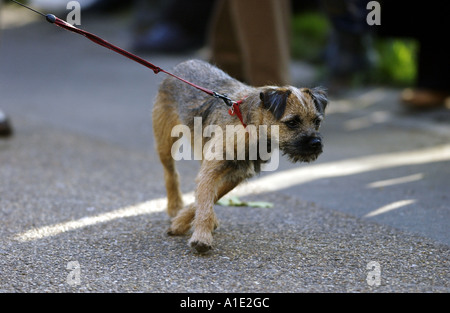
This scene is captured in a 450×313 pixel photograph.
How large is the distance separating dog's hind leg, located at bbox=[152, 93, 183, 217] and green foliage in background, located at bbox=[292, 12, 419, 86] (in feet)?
21.8

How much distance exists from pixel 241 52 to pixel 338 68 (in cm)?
300

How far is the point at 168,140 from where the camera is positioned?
498cm

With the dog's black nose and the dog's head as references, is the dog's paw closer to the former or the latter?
the dog's head

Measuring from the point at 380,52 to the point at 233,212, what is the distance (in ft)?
28.3

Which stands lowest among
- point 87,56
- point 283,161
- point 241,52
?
point 87,56

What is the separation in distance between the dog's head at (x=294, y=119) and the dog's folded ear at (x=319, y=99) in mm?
37

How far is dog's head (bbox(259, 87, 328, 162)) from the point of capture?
4.01m

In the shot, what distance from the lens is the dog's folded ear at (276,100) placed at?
401cm

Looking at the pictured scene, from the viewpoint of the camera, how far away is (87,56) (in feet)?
49.0

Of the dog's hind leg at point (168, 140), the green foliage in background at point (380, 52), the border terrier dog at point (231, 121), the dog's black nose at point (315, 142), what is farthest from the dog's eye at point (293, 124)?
the green foliage in background at point (380, 52)

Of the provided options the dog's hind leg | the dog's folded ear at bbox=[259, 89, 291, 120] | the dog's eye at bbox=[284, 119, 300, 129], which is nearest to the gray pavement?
the dog's hind leg
